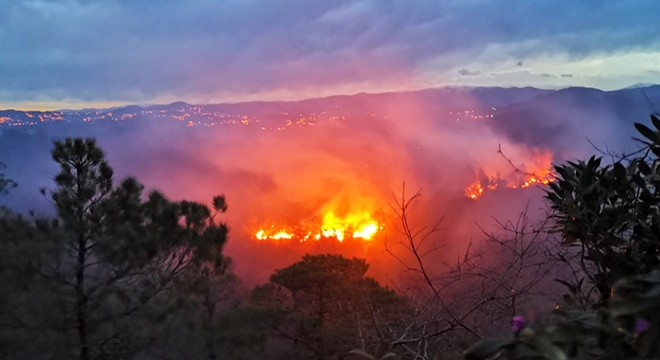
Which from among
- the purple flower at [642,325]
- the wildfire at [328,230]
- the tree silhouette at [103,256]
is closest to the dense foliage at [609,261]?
the purple flower at [642,325]

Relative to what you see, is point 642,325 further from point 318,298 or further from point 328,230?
point 328,230

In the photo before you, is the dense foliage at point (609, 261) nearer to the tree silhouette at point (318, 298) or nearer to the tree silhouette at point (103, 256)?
the tree silhouette at point (318, 298)

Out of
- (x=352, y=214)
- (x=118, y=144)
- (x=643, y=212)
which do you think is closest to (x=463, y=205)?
(x=352, y=214)

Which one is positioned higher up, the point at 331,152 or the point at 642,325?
the point at 642,325

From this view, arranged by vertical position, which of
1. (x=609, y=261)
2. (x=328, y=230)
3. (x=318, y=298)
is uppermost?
(x=609, y=261)

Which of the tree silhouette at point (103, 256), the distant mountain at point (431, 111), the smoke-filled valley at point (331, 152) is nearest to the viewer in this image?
the tree silhouette at point (103, 256)

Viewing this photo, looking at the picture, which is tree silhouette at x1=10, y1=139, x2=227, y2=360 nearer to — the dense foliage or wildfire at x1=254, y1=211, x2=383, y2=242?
the dense foliage

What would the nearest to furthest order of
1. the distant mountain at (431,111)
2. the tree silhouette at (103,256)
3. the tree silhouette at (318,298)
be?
the tree silhouette at (103,256)
the tree silhouette at (318,298)
the distant mountain at (431,111)

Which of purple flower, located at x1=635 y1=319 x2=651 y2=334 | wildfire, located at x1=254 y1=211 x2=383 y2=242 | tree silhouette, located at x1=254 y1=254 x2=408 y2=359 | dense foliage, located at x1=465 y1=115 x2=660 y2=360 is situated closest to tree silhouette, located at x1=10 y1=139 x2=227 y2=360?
tree silhouette, located at x1=254 y1=254 x2=408 y2=359

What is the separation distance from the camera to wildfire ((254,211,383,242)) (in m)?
30.3

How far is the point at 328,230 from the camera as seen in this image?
32.3m

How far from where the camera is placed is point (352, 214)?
113 feet

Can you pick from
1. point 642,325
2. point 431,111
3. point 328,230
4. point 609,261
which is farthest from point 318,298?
point 431,111

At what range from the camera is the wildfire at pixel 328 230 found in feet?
99.5
